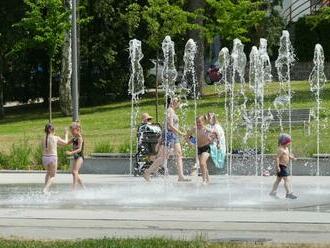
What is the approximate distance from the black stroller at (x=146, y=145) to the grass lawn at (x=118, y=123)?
1.96 meters

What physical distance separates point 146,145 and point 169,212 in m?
7.35

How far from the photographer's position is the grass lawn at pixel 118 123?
77.5 ft

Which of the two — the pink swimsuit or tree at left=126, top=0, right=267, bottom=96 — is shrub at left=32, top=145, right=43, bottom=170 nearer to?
the pink swimsuit

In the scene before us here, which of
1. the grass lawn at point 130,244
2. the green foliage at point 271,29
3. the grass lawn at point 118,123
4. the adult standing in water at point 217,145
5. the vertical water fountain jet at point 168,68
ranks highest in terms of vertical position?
the green foliage at point 271,29

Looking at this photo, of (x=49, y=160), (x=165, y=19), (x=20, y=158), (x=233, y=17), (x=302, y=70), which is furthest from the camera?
(x=302, y=70)

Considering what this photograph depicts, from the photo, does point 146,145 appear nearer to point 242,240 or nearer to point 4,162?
point 4,162

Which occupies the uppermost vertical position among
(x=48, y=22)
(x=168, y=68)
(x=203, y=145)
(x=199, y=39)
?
(x=199, y=39)

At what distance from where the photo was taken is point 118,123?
104 feet

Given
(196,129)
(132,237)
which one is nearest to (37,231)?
(132,237)

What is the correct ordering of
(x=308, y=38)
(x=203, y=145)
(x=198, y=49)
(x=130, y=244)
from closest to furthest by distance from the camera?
(x=130, y=244) < (x=203, y=145) < (x=198, y=49) < (x=308, y=38)

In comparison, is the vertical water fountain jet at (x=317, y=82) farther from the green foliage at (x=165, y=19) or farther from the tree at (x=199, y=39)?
the green foliage at (x=165, y=19)

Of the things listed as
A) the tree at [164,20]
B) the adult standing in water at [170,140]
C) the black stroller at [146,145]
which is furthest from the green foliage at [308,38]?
the adult standing in water at [170,140]

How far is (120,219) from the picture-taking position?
38.8 ft

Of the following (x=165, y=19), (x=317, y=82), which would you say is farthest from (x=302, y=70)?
Answer: (x=165, y=19)
